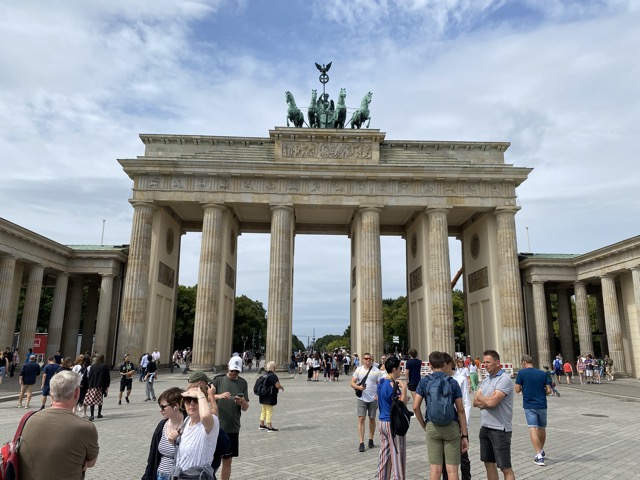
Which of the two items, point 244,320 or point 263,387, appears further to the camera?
Answer: point 244,320

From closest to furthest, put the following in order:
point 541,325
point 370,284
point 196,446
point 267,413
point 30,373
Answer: point 196,446
point 267,413
point 30,373
point 370,284
point 541,325

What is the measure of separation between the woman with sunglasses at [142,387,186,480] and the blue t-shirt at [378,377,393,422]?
13.7 feet

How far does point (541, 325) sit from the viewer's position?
36.5 m

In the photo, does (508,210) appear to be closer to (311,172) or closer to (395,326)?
(311,172)

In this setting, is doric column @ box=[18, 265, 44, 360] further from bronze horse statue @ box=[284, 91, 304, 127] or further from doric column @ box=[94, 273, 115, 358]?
bronze horse statue @ box=[284, 91, 304, 127]

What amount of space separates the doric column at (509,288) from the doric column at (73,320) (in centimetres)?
3485

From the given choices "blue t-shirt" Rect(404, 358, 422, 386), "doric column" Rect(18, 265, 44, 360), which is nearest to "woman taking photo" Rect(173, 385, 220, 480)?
"blue t-shirt" Rect(404, 358, 422, 386)

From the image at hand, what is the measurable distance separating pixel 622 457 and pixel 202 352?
2791 cm

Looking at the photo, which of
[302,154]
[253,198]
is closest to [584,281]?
[302,154]

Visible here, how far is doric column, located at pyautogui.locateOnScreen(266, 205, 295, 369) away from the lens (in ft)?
109

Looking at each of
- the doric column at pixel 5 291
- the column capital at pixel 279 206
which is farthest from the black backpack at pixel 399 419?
the doric column at pixel 5 291

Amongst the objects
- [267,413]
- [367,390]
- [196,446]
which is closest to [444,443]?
[196,446]

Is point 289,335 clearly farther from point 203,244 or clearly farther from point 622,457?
point 622,457

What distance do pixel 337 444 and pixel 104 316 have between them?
30866mm
